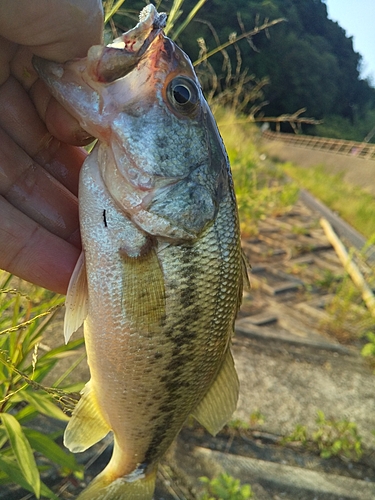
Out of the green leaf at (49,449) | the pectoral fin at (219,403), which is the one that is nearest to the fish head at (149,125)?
the pectoral fin at (219,403)

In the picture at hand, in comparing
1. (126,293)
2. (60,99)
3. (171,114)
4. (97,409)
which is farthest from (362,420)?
(60,99)

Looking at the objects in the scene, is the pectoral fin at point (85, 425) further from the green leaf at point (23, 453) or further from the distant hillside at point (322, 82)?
the distant hillside at point (322, 82)

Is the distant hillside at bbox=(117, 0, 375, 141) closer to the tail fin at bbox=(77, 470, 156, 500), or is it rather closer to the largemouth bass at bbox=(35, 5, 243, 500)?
the largemouth bass at bbox=(35, 5, 243, 500)

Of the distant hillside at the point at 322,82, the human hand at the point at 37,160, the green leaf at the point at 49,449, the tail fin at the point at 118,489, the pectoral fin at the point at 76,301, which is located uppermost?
the distant hillside at the point at 322,82

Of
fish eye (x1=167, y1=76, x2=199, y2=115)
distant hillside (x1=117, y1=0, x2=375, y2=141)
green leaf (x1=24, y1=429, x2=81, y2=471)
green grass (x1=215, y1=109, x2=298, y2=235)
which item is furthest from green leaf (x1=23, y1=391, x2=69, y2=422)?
distant hillside (x1=117, y1=0, x2=375, y2=141)

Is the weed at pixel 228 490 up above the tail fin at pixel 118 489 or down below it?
below

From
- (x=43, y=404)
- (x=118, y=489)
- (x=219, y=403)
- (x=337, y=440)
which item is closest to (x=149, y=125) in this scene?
(x=219, y=403)
